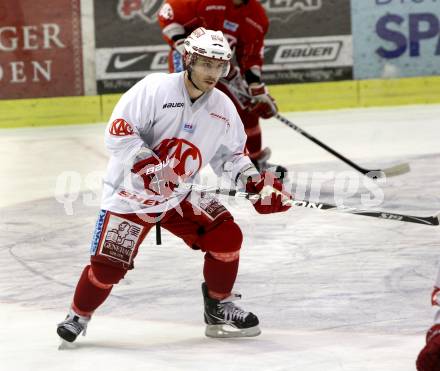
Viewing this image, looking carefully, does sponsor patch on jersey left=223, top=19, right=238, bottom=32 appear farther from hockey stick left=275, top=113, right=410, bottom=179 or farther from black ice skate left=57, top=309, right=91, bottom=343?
black ice skate left=57, top=309, right=91, bottom=343

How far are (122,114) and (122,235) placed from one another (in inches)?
14.7

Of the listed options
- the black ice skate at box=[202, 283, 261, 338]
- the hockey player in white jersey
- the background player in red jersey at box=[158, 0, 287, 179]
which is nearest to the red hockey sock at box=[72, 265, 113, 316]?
the hockey player in white jersey

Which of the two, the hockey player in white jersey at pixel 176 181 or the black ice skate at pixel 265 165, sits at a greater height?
the hockey player in white jersey at pixel 176 181

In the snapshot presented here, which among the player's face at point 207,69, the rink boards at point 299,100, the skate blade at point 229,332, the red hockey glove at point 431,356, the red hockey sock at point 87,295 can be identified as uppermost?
the player's face at point 207,69

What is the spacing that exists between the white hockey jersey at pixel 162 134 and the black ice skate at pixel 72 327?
1.17 ft

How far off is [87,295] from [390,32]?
19.9 ft

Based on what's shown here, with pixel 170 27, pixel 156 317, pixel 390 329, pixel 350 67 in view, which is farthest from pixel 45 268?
pixel 350 67

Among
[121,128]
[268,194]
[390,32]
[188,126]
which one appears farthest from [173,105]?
[390,32]

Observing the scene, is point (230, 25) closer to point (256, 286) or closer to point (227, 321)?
point (256, 286)

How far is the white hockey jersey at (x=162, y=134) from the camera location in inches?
145

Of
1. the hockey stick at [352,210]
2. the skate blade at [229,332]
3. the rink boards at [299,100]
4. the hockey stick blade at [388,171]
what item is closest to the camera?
the hockey stick at [352,210]

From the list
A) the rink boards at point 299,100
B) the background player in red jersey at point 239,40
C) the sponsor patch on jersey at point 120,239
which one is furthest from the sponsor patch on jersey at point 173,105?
the rink boards at point 299,100

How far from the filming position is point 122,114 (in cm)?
368

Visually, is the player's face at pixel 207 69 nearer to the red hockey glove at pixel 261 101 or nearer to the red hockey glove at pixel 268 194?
the red hockey glove at pixel 268 194
